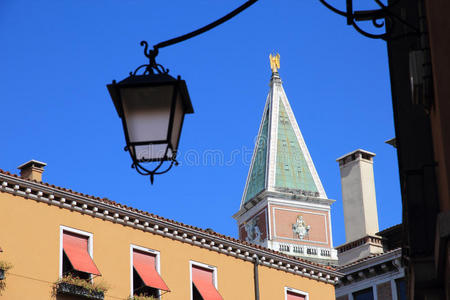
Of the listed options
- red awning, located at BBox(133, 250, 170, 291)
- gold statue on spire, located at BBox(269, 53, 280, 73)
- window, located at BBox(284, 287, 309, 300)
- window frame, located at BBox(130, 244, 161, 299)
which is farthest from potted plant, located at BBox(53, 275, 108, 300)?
gold statue on spire, located at BBox(269, 53, 280, 73)

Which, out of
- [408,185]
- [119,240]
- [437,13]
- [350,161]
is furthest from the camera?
[350,161]

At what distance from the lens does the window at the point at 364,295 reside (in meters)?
28.8

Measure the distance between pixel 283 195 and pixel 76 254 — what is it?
53785mm

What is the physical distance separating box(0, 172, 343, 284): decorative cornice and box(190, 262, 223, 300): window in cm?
60

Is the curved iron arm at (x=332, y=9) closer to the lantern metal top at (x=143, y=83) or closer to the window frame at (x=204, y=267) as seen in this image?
the lantern metal top at (x=143, y=83)

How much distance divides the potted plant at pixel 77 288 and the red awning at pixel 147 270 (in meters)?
1.73

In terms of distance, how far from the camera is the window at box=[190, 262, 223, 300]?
25.0 m

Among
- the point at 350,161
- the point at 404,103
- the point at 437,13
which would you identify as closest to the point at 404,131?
the point at 404,103

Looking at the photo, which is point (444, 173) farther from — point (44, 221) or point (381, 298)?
point (381, 298)

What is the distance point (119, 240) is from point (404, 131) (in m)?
14.3

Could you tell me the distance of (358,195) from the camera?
35.6 meters

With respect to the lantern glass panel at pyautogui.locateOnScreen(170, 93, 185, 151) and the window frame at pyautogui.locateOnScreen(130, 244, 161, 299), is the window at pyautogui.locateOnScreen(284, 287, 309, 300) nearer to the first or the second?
the window frame at pyautogui.locateOnScreen(130, 244, 161, 299)

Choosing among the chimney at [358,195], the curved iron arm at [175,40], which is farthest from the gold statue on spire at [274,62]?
the curved iron arm at [175,40]

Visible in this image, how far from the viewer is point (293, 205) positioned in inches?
2972
